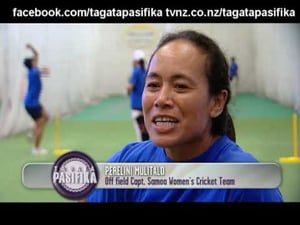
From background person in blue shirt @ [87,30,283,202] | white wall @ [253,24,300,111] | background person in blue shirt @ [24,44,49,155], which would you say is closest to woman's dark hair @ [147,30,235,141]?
background person in blue shirt @ [87,30,283,202]

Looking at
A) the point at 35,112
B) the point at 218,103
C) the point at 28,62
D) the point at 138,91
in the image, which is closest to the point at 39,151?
the point at 35,112

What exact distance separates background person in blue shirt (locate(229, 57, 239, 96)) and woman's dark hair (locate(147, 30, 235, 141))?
0.15ft

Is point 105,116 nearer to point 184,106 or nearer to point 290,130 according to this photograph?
point 184,106

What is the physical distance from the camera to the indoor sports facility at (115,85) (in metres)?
2.65

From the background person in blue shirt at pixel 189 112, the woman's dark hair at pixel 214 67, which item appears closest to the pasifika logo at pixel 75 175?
the background person in blue shirt at pixel 189 112

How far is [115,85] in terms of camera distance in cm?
275

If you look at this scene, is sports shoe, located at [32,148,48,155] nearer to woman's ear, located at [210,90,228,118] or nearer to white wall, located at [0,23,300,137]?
white wall, located at [0,23,300,137]

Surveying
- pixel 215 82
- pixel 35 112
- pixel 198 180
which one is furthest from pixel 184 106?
pixel 35 112

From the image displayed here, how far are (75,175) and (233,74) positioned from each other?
3.50ft

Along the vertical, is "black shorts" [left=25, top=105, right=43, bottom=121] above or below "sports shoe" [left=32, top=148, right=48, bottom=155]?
above

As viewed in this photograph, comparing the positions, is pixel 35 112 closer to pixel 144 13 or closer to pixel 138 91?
pixel 138 91

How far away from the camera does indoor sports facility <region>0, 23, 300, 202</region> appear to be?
2.65 metres

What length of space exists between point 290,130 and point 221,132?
475mm

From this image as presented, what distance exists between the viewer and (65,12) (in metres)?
2.71
